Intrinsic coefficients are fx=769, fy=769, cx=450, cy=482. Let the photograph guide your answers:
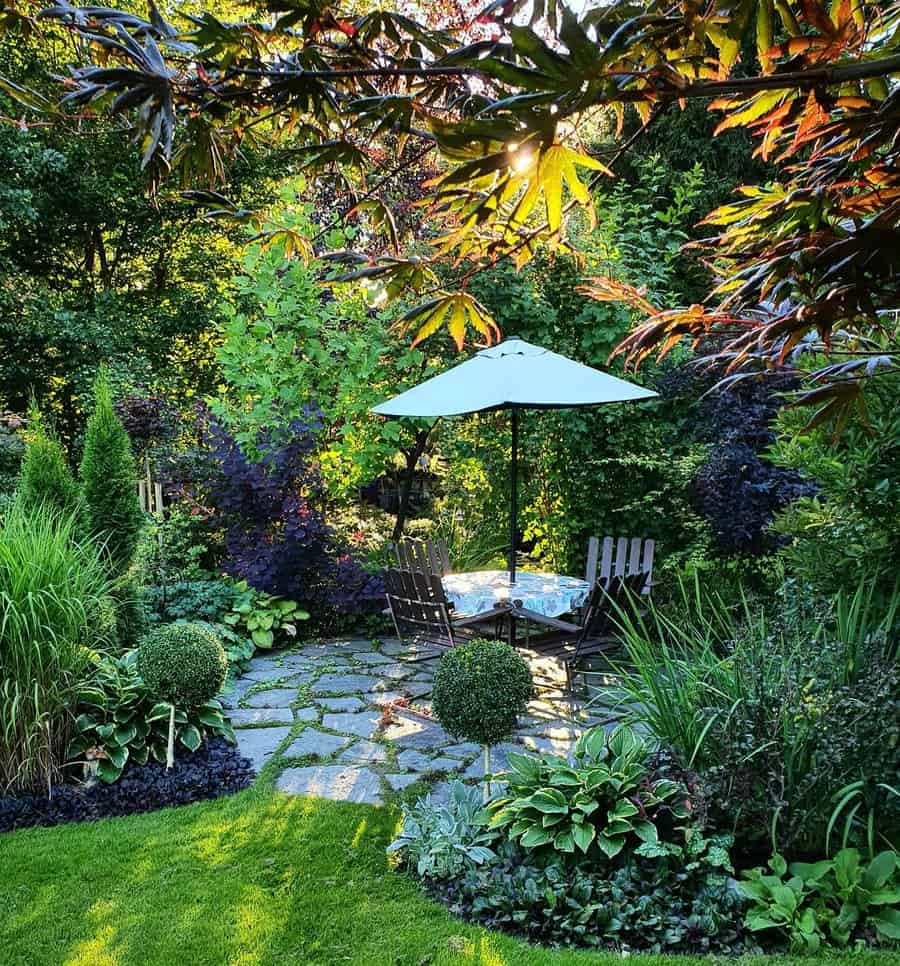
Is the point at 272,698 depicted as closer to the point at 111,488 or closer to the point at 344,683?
the point at 344,683

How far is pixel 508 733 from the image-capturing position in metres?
3.48

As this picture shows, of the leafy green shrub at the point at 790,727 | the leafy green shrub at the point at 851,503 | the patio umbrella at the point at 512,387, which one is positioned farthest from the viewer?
the patio umbrella at the point at 512,387

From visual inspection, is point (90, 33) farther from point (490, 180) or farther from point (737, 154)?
point (737, 154)

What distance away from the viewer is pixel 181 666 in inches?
154

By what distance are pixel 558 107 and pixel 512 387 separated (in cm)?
385

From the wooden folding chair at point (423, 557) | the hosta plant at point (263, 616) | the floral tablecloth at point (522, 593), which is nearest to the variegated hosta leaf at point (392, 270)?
the floral tablecloth at point (522, 593)

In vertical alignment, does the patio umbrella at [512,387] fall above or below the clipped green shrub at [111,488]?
above

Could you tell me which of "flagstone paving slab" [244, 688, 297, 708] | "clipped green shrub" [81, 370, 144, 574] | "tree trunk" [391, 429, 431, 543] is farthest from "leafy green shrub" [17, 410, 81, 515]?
"tree trunk" [391, 429, 431, 543]

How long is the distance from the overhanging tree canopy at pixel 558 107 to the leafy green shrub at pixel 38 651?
251cm

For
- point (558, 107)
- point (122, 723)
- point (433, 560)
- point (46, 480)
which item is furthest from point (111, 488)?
point (558, 107)

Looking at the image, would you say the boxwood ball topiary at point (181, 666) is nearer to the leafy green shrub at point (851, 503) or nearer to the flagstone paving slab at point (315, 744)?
the flagstone paving slab at point (315, 744)

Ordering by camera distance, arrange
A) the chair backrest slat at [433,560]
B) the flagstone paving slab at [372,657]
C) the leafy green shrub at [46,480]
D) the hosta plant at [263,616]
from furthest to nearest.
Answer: the chair backrest slat at [433,560] → the hosta plant at [263,616] → the flagstone paving slab at [372,657] → the leafy green shrub at [46,480]

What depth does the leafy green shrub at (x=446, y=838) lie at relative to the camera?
9.64ft

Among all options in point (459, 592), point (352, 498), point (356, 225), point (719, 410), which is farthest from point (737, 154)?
point (459, 592)
